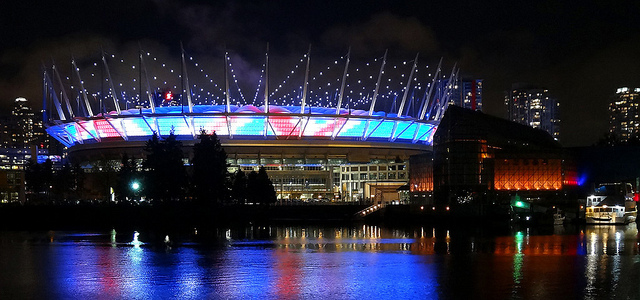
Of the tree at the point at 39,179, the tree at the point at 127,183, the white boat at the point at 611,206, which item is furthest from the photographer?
the tree at the point at 39,179

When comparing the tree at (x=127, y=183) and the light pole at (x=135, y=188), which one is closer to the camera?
the light pole at (x=135, y=188)

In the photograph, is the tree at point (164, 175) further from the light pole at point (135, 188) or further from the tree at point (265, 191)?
the tree at point (265, 191)

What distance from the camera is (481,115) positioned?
87812 mm

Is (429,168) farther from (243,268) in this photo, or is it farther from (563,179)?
(243,268)

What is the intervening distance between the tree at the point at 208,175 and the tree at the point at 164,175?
5.01 feet

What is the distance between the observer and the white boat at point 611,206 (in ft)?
246

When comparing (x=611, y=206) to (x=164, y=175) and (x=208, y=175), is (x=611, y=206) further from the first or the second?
(x=164, y=175)

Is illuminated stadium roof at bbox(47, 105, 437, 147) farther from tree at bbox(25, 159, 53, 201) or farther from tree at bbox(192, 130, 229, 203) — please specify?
tree at bbox(192, 130, 229, 203)

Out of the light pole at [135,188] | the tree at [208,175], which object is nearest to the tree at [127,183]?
the light pole at [135,188]

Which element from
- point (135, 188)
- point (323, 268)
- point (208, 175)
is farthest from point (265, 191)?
point (323, 268)

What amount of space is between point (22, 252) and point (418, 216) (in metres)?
43.5

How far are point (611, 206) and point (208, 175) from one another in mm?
40737

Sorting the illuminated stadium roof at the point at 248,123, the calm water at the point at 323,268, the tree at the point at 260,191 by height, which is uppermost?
the illuminated stadium roof at the point at 248,123

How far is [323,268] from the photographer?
3209 cm
